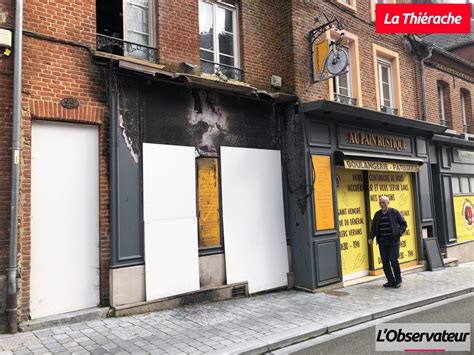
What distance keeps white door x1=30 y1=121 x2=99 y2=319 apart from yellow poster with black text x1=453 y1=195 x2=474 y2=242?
11.4 metres

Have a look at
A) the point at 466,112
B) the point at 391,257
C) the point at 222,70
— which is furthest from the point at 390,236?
the point at 466,112

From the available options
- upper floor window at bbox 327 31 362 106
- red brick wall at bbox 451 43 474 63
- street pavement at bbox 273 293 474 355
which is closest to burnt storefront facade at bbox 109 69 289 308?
street pavement at bbox 273 293 474 355

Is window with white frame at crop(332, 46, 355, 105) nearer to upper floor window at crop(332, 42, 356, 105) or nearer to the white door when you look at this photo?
upper floor window at crop(332, 42, 356, 105)

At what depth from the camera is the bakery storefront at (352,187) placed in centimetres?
835

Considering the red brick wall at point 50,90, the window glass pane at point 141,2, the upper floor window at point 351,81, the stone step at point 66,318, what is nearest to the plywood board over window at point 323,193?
the upper floor window at point 351,81

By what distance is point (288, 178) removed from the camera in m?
8.66

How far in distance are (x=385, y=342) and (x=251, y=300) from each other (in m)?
2.66

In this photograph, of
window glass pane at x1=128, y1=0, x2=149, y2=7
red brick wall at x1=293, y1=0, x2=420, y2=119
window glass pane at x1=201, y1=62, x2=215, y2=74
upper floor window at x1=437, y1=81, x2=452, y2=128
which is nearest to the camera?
window glass pane at x1=128, y1=0, x2=149, y2=7

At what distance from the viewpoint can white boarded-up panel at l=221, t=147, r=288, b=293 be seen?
7.65 meters

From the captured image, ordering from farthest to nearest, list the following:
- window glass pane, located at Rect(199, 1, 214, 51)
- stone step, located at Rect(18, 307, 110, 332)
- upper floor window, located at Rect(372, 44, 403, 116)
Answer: upper floor window, located at Rect(372, 44, 403, 116)
window glass pane, located at Rect(199, 1, 214, 51)
stone step, located at Rect(18, 307, 110, 332)

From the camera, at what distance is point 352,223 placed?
378 inches

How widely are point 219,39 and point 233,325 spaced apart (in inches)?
219

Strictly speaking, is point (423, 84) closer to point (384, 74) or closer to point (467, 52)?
point (384, 74)

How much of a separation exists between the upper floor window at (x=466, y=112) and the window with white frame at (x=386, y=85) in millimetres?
4683
